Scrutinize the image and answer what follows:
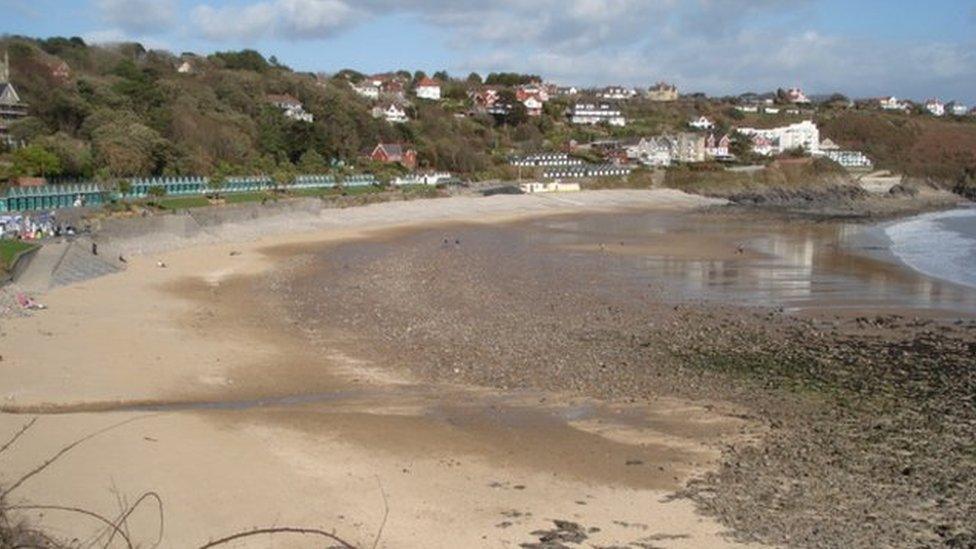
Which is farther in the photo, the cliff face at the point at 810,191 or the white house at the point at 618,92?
the white house at the point at 618,92

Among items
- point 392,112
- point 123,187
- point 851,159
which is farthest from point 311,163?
point 851,159

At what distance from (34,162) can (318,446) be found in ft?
117

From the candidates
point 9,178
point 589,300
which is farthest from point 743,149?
point 589,300

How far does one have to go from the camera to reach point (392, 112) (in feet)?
331

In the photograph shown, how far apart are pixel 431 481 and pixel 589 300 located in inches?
500

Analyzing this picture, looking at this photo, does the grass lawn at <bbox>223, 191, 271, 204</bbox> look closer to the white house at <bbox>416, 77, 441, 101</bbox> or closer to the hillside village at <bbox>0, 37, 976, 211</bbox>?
the hillside village at <bbox>0, 37, 976, 211</bbox>

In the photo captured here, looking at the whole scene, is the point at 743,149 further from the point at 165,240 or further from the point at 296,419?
the point at 296,419

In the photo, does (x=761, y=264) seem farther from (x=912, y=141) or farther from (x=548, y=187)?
(x=912, y=141)

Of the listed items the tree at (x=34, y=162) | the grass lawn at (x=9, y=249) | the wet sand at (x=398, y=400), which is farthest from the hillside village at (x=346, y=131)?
the wet sand at (x=398, y=400)

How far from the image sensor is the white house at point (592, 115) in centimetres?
13225

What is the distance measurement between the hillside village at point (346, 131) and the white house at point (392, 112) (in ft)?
0.94

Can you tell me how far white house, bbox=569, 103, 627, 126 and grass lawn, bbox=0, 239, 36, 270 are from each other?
365ft

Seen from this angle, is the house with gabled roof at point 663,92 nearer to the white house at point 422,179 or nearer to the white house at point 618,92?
the white house at point 618,92

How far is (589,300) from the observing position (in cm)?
2134
